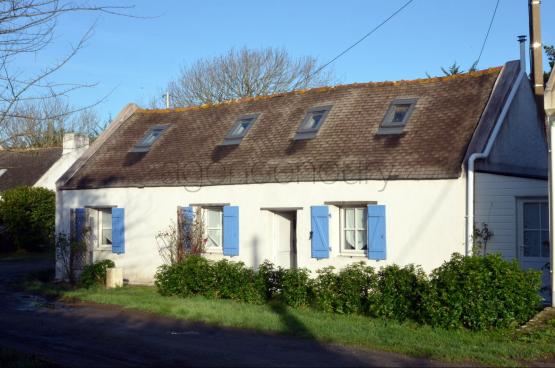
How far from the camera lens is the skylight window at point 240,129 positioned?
19.2 m

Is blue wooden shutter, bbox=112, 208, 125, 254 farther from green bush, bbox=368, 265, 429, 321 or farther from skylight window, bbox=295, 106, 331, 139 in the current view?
green bush, bbox=368, 265, 429, 321

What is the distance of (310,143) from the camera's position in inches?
682

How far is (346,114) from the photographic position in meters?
17.8

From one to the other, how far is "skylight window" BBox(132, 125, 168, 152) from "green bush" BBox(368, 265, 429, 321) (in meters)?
9.98

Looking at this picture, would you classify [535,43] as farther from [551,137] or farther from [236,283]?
[236,283]

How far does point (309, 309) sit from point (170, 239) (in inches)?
223

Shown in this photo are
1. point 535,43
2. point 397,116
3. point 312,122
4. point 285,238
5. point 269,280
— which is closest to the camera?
point 269,280

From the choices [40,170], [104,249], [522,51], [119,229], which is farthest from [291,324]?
[40,170]

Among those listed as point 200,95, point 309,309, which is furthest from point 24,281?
point 200,95

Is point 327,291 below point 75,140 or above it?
below

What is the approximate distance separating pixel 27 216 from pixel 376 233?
1990 centimetres

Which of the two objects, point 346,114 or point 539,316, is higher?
point 346,114

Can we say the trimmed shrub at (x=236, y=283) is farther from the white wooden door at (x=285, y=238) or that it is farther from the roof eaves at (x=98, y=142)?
the roof eaves at (x=98, y=142)

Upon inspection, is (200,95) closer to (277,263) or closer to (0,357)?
(277,263)
